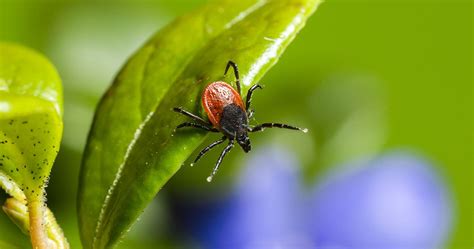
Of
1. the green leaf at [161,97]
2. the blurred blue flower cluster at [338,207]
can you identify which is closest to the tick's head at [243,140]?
the green leaf at [161,97]

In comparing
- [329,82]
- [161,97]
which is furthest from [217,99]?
[329,82]

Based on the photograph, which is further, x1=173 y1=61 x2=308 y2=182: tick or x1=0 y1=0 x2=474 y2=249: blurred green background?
x1=0 y1=0 x2=474 y2=249: blurred green background

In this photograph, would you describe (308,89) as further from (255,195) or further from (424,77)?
(424,77)

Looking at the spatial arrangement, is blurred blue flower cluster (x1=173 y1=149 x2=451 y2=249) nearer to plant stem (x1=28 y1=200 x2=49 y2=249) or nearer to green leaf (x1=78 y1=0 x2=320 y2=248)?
green leaf (x1=78 y1=0 x2=320 y2=248)

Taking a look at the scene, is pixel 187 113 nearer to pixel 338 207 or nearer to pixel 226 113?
pixel 226 113

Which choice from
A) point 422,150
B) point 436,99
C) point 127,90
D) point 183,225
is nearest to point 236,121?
point 127,90

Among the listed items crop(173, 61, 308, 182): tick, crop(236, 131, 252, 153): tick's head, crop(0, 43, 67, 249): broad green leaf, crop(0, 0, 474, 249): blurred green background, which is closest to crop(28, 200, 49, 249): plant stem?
crop(0, 43, 67, 249): broad green leaf
